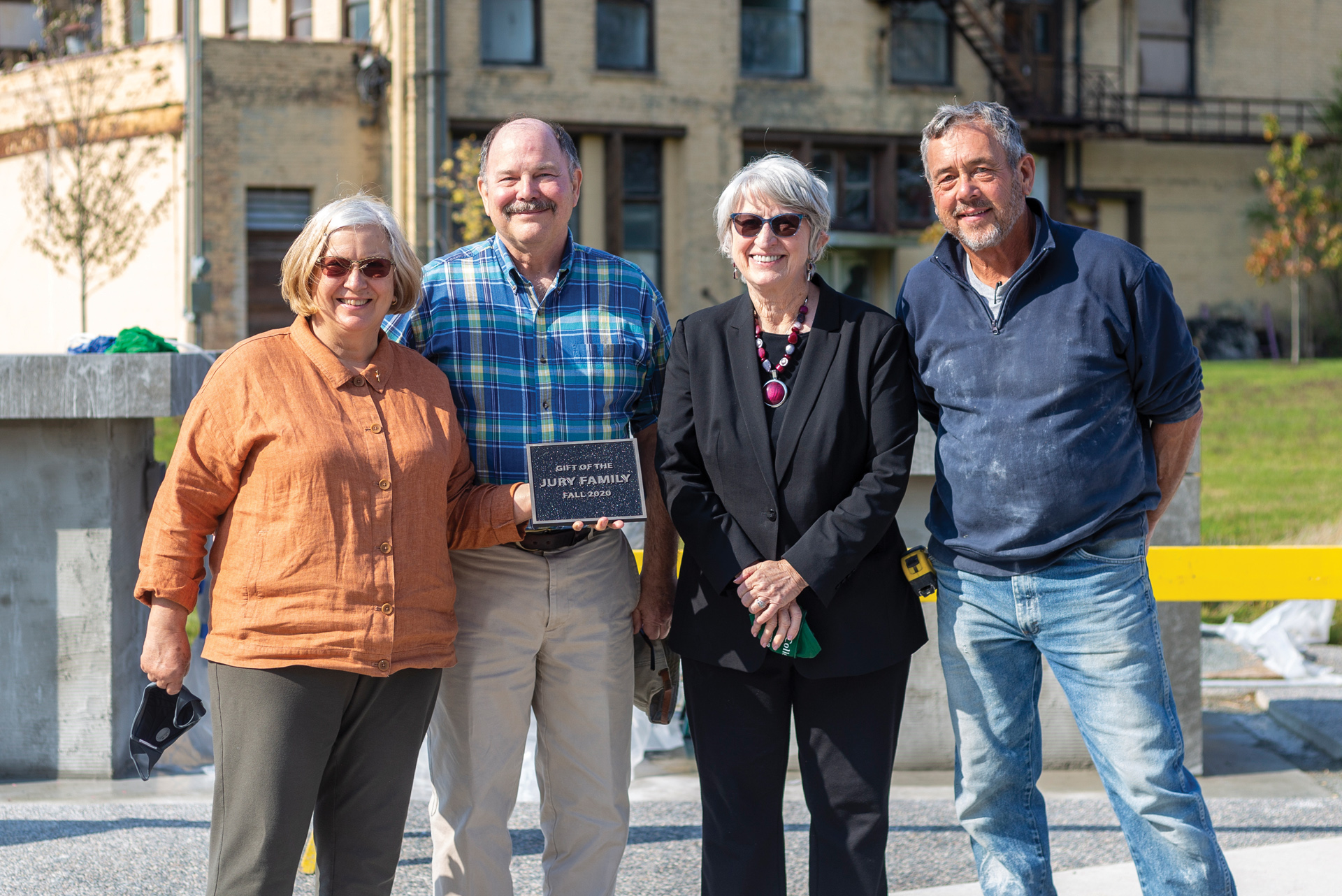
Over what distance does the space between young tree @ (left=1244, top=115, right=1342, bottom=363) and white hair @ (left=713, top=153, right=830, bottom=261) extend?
72.7ft

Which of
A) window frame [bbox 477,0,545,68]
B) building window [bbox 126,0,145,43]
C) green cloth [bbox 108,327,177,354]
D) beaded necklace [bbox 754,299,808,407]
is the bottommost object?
beaded necklace [bbox 754,299,808,407]

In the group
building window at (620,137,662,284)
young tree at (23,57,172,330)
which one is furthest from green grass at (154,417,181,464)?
building window at (620,137,662,284)

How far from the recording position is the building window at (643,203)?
21.2 metres

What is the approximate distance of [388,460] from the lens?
3.07 m

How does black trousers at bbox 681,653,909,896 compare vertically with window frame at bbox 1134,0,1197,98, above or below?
below

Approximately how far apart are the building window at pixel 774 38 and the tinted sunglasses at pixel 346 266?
63.9ft

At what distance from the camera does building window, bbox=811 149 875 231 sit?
22.4 metres

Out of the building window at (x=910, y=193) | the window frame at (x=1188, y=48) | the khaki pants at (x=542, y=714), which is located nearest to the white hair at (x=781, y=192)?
the khaki pants at (x=542, y=714)

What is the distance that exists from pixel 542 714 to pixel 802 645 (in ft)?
2.62

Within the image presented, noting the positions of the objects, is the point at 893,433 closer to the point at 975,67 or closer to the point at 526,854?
the point at 526,854

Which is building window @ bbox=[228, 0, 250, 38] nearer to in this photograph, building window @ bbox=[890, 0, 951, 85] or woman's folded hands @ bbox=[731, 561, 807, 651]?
building window @ bbox=[890, 0, 951, 85]

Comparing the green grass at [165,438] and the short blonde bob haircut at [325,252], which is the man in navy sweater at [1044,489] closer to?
the short blonde bob haircut at [325,252]

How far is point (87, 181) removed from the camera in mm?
19656

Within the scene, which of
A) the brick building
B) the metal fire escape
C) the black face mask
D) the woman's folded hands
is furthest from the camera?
the metal fire escape
